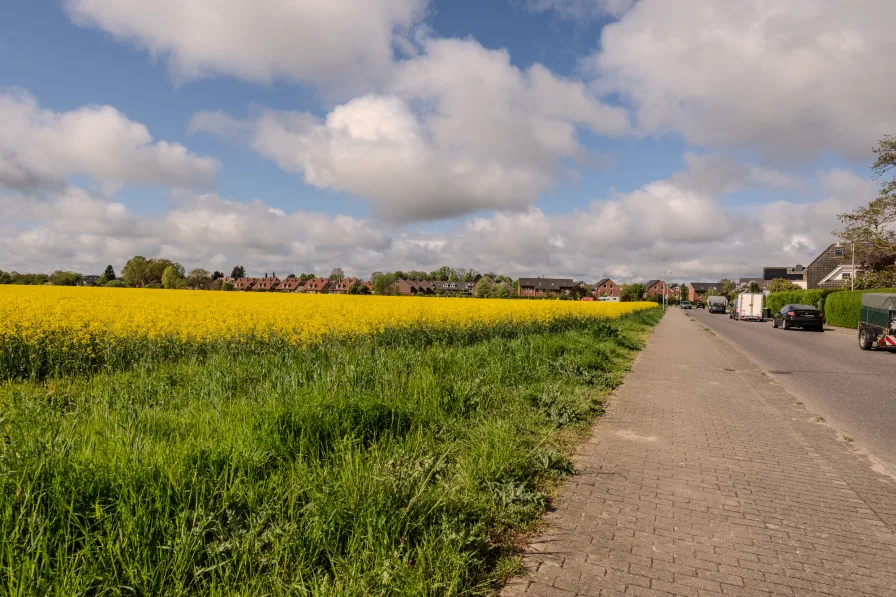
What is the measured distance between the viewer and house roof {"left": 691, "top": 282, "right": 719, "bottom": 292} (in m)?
168

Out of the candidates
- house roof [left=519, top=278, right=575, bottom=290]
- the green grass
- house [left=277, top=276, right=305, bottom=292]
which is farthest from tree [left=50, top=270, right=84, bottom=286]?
house roof [left=519, top=278, right=575, bottom=290]

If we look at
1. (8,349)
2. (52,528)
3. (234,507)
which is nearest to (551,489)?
(234,507)

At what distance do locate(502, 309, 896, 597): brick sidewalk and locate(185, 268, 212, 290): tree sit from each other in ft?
239

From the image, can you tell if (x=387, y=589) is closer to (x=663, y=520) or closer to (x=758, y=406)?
(x=663, y=520)

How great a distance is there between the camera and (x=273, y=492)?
307 cm

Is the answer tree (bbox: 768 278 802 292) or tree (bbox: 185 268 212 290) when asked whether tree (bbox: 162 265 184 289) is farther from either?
tree (bbox: 768 278 802 292)

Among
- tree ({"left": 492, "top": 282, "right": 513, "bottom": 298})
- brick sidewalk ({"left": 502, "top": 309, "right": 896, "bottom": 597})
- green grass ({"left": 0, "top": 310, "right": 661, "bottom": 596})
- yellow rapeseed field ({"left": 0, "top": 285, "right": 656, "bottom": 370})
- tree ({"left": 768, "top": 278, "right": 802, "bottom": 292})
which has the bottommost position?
brick sidewalk ({"left": 502, "top": 309, "right": 896, "bottom": 597})

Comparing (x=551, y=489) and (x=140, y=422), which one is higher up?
(x=140, y=422)

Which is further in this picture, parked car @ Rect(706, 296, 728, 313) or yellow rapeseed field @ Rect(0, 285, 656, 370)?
parked car @ Rect(706, 296, 728, 313)

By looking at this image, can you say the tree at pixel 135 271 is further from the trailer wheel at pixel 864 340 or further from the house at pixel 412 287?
the trailer wheel at pixel 864 340

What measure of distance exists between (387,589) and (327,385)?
3.14 meters

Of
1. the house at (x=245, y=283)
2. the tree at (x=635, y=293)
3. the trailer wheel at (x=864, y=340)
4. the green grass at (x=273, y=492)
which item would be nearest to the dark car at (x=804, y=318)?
the trailer wheel at (x=864, y=340)

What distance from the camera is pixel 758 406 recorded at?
722 cm

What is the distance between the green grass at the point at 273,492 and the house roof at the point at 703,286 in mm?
182302
